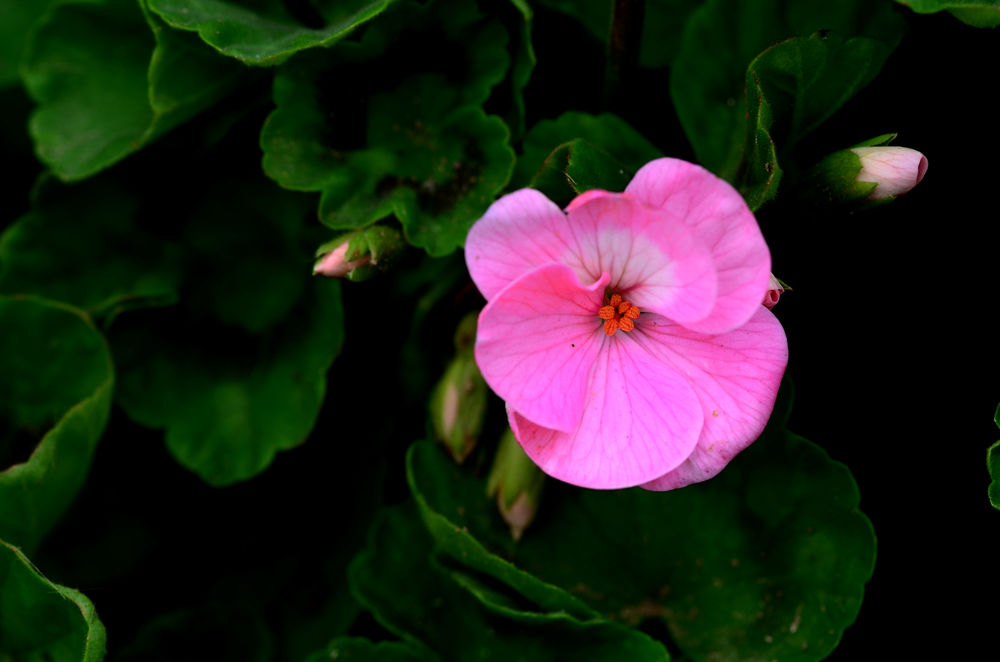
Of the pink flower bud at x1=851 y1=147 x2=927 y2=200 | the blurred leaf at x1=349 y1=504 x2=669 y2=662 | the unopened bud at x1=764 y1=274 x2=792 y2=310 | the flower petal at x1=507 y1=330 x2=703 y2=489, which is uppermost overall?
the pink flower bud at x1=851 y1=147 x2=927 y2=200

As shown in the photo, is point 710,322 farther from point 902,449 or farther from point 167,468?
point 167,468

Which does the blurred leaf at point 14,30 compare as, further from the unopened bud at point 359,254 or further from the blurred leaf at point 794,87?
the blurred leaf at point 794,87

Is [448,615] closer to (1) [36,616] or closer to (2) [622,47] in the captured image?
(1) [36,616]

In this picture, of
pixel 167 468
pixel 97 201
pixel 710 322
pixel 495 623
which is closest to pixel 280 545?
pixel 167 468

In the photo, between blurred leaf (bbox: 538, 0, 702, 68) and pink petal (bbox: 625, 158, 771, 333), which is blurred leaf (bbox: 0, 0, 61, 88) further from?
pink petal (bbox: 625, 158, 771, 333)

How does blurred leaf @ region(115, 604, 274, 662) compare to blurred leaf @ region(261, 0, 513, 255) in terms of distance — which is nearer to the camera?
blurred leaf @ region(261, 0, 513, 255)

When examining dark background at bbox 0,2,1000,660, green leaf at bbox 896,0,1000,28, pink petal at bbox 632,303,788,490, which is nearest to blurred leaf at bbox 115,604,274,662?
dark background at bbox 0,2,1000,660

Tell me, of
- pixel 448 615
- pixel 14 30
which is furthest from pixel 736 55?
pixel 14 30

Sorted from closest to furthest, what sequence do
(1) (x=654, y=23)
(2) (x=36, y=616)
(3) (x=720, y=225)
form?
(3) (x=720, y=225), (2) (x=36, y=616), (1) (x=654, y=23)
